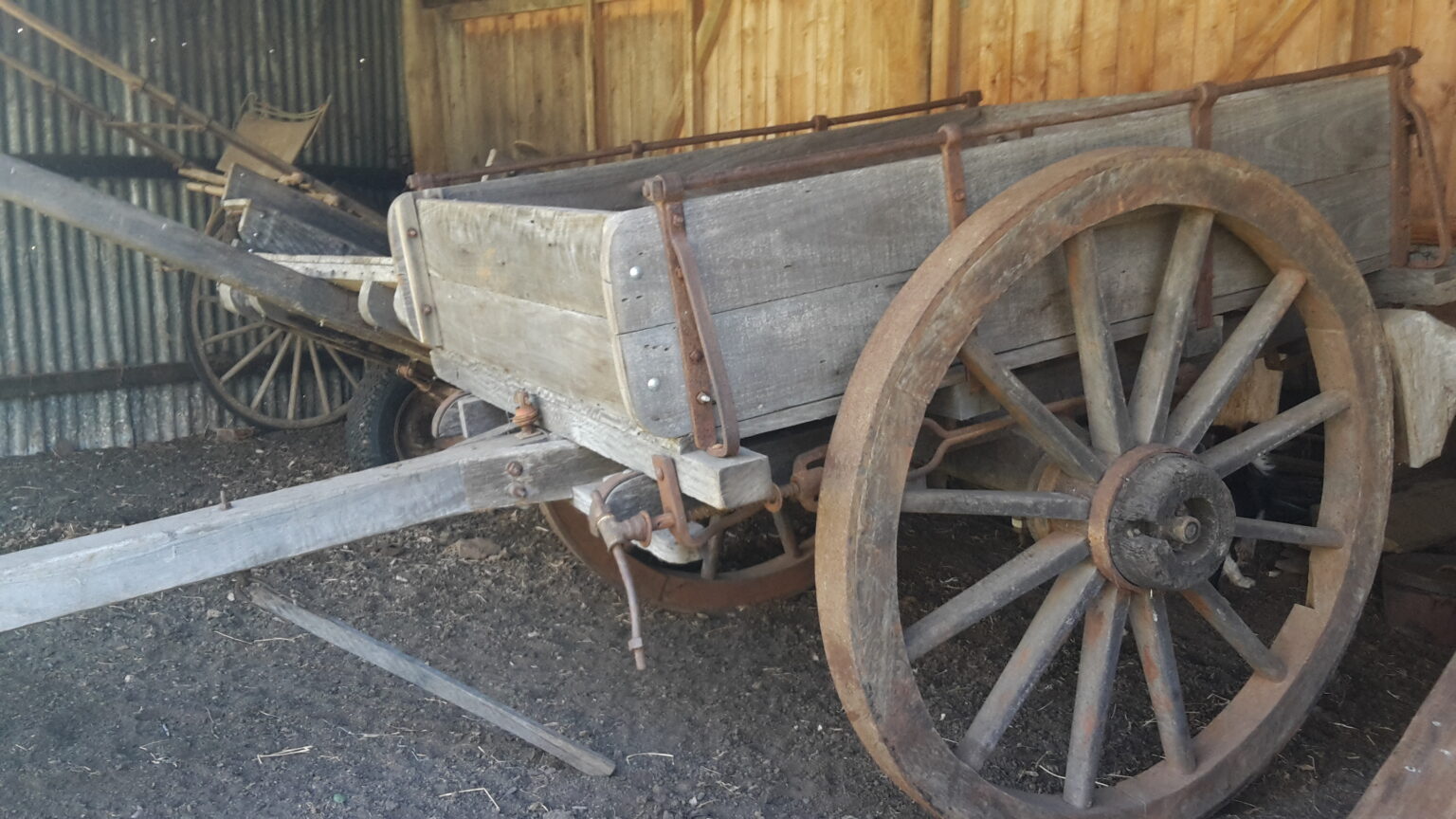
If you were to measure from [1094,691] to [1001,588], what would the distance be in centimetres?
34

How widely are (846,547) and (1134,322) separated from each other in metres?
0.95

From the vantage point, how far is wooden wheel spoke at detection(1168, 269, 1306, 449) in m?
2.43

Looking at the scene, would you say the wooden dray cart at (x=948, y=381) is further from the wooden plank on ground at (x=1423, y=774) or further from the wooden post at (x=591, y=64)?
the wooden post at (x=591, y=64)

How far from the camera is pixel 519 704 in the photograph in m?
3.19

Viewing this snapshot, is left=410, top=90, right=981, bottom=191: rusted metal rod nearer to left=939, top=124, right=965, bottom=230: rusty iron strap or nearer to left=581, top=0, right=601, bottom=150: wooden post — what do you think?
left=939, top=124, right=965, bottom=230: rusty iron strap

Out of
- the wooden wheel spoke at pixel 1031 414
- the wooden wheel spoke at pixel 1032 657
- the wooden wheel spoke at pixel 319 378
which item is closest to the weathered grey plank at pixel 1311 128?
the wooden wheel spoke at pixel 1031 414

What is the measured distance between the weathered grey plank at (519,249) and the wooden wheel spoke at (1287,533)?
1.48 meters

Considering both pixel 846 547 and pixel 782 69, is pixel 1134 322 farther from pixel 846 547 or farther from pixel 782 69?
pixel 782 69

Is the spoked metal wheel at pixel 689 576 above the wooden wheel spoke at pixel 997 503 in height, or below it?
below

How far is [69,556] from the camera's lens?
1780 mm

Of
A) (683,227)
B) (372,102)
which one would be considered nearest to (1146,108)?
(683,227)

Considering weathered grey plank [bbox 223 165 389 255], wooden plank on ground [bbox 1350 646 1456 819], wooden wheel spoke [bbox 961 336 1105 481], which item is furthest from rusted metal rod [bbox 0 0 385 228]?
wooden plank on ground [bbox 1350 646 1456 819]

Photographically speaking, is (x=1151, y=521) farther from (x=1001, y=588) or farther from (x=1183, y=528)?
(x=1001, y=588)

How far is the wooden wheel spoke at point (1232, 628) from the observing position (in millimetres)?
2445
